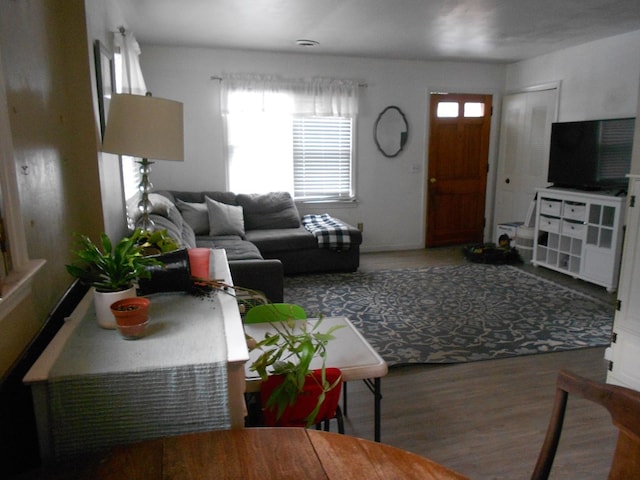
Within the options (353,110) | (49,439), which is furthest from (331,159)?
(49,439)

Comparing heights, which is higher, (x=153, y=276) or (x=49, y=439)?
(x=153, y=276)

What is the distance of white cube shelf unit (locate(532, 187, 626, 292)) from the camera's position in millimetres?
4402

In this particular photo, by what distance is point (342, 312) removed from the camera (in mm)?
3930

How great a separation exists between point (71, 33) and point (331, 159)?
164 inches

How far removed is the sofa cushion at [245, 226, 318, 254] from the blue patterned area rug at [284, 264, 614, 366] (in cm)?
33

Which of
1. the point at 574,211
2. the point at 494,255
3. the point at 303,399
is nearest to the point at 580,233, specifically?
the point at 574,211

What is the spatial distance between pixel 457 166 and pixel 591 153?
1.85 m

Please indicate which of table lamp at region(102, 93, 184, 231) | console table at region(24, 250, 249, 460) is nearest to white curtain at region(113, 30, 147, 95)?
table lamp at region(102, 93, 184, 231)

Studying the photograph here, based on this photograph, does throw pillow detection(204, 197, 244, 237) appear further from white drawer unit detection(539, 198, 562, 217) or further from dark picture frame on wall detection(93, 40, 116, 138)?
white drawer unit detection(539, 198, 562, 217)

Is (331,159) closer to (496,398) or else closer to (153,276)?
(496,398)

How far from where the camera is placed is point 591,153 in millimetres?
4719

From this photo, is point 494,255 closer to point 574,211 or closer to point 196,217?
point 574,211

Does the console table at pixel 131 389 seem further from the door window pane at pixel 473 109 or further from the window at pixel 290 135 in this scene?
the door window pane at pixel 473 109

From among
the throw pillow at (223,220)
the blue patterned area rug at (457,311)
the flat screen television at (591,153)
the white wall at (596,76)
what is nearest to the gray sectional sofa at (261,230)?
the throw pillow at (223,220)
